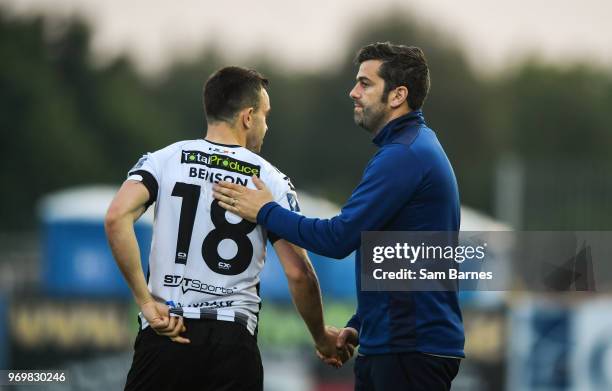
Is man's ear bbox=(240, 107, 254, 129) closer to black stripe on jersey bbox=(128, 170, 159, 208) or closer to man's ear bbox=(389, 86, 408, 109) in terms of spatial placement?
black stripe on jersey bbox=(128, 170, 159, 208)

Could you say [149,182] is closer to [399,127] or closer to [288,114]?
[399,127]

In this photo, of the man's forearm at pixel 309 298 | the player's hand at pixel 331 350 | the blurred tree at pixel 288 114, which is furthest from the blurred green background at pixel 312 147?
the man's forearm at pixel 309 298

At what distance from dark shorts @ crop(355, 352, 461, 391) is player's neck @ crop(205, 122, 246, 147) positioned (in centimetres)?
134

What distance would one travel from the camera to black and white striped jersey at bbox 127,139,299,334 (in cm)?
564

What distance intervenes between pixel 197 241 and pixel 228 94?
802mm

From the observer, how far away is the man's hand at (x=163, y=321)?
5.58 m

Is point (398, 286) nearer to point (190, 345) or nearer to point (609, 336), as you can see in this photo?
point (190, 345)

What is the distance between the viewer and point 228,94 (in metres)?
5.84

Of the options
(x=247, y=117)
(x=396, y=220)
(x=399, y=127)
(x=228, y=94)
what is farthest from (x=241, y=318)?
(x=399, y=127)

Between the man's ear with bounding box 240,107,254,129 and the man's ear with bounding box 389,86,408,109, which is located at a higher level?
the man's ear with bounding box 389,86,408,109

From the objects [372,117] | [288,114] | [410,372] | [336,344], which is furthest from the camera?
[288,114]

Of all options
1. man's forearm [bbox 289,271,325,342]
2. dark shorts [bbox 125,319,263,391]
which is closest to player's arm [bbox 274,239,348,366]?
man's forearm [bbox 289,271,325,342]

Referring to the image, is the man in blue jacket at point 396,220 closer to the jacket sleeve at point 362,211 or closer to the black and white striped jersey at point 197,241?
the jacket sleeve at point 362,211

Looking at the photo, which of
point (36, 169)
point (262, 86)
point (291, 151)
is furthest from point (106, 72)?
point (262, 86)
